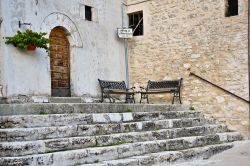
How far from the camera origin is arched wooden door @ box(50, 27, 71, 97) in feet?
33.2

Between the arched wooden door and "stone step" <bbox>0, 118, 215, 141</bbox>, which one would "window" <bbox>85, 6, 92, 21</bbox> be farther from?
"stone step" <bbox>0, 118, 215, 141</bbox>

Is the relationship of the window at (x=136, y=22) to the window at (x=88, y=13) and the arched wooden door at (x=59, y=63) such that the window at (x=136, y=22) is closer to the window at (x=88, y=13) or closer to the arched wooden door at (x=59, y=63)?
the window at (x=88, y=13)

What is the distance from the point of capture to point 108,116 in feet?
23.1

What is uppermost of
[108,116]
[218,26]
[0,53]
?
[218,26]

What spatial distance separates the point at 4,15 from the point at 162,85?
4426 mm

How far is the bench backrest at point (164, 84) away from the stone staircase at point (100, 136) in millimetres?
2074

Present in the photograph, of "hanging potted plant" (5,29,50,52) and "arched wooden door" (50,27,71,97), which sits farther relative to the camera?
"arched wooden door" (50,27,71,97)

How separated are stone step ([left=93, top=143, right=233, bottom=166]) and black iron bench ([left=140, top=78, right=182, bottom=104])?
9.19ft

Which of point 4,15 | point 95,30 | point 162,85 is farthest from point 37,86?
point 162,85

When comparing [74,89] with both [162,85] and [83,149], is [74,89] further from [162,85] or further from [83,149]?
[83,149]

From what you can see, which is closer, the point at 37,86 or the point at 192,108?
the point at 37,86

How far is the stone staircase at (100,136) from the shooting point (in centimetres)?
539

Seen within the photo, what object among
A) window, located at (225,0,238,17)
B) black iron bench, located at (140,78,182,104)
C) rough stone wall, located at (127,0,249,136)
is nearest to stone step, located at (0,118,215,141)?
rough stone wall, located at (127,0,249,136)

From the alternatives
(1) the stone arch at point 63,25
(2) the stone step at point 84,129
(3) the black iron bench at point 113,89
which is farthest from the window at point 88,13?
(2) the stone step at point 84,129
